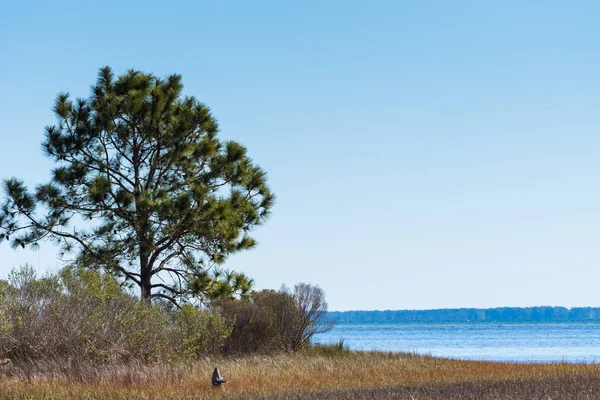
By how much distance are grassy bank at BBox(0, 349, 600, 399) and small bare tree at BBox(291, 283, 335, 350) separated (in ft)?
16.8

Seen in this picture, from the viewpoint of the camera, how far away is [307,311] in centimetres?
2930

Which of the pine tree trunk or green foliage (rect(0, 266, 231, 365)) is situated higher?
the pine tree trunk

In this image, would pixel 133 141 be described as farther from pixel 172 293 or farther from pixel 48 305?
pixel 48 305

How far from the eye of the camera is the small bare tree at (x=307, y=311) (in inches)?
1144

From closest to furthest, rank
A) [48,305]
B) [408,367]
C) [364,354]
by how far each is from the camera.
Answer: [48,305], [408,367], [364,354]

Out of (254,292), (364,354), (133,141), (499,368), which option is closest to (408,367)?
(499,368)

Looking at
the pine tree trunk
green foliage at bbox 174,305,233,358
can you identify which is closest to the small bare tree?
green foliage at bbox 174,305,233,358

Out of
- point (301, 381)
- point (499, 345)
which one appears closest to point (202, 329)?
point (301, 381)

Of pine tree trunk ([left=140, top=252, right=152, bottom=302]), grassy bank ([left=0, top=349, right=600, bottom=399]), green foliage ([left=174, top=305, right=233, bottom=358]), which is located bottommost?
Result: grassy bank ([left=0, top=349, right=600, bottom=399])

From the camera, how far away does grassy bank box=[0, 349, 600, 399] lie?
15461mm

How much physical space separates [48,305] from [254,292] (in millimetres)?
9806

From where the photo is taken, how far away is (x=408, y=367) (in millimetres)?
22625

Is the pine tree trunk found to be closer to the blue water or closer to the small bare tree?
the small bare tree

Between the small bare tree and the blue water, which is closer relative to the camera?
the small bare tree
